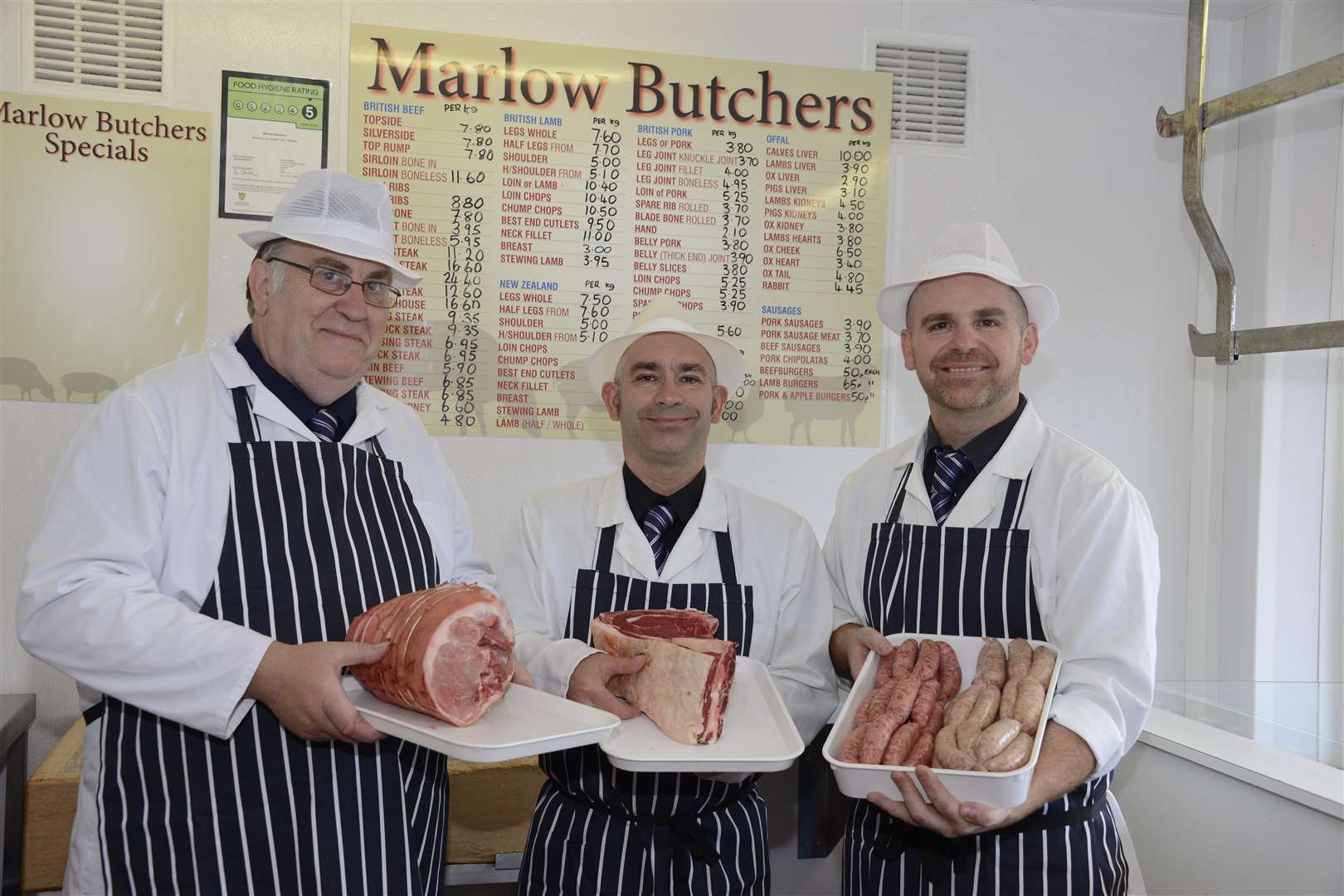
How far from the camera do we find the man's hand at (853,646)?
2180 mm

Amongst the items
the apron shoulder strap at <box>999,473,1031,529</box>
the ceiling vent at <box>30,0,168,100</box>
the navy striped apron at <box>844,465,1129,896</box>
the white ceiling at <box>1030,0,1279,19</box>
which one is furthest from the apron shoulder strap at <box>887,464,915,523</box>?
the ceiling vent at <box>30,0,168,100</box>

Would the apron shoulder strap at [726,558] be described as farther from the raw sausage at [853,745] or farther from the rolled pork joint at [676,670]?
the raw sausage at [853,745]

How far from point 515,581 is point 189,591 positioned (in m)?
0.81

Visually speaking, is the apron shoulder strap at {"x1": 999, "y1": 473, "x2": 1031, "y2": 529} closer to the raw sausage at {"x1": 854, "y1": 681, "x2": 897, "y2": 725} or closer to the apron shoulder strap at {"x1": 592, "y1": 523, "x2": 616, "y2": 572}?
the raw sausage at {"x1": 854, "y1": 681, "x2": 897, "y2": 725}

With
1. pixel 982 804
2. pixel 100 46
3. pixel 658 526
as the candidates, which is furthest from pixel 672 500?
pixel 100 46

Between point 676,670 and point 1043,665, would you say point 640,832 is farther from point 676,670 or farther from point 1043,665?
point 1043,665

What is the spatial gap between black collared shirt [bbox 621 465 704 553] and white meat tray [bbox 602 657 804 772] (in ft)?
1.56

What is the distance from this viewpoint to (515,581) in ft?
8.48

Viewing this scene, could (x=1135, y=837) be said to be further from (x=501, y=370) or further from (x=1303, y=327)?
(x=501, y=370)

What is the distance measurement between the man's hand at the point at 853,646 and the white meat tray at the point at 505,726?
1.99 feet

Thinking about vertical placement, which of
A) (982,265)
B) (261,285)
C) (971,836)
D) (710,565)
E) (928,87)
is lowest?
(971,836)

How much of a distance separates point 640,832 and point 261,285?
149cm

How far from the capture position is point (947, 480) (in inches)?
96.0

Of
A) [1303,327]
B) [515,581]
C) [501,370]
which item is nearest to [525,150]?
[501,370]
